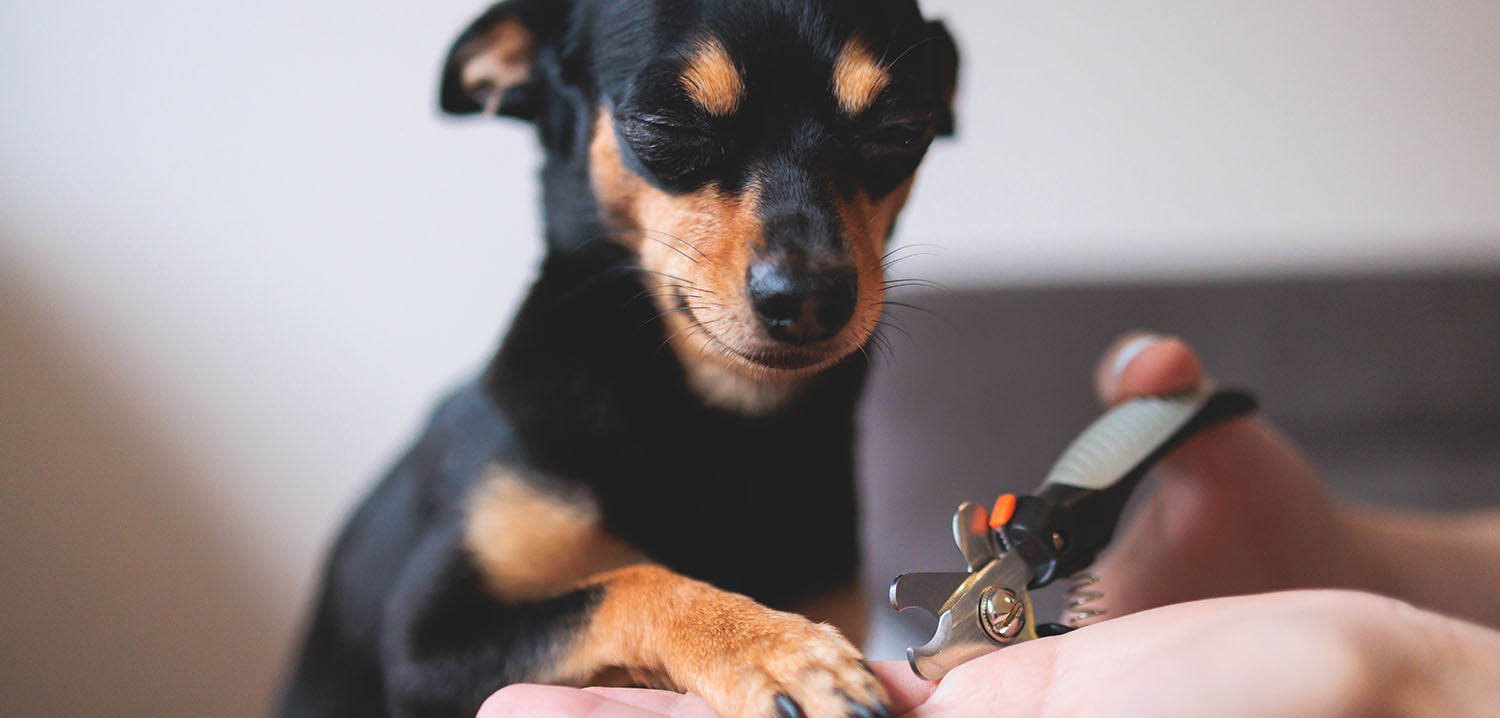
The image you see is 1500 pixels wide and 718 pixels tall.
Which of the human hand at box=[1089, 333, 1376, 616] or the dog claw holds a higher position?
the dog claw

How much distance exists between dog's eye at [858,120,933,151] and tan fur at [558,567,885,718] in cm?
37

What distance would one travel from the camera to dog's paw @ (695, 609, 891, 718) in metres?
0.56

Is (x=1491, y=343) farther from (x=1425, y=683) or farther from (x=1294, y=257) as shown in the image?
(x=1425, y=683)

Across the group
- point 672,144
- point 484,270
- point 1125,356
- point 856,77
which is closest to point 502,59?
point 672,144

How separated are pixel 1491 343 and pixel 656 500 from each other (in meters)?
2.04

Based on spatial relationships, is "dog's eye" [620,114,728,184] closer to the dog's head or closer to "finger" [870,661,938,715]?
the dog's head

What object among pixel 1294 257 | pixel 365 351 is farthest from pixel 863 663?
pixel 1294 257

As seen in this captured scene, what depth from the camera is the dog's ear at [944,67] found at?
82cm

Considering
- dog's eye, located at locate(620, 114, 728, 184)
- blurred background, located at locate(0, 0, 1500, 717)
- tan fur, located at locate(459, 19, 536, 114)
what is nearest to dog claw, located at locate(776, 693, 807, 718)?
dog's eye, located at locate(620, 114, 728, 184)

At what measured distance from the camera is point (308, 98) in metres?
1.62

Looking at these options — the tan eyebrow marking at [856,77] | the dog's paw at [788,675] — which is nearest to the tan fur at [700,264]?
the tan eyebrow marking at [856,77]

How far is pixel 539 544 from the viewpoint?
2.57 feet

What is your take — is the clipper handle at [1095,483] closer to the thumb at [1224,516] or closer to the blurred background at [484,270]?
the thumb at [1224,516]

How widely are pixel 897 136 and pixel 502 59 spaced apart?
0.40m
